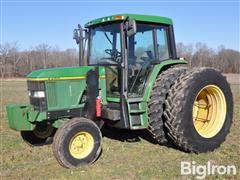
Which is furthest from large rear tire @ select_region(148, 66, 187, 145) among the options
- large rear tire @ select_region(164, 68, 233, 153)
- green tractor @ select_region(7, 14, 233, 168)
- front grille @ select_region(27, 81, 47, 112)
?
front grille @ select_region(27, 81, 47, 112)

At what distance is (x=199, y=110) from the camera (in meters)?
7.00

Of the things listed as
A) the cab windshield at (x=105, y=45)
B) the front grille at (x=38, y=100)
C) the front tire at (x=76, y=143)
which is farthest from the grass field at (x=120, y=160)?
the cab windshield at (x=105, y=45)

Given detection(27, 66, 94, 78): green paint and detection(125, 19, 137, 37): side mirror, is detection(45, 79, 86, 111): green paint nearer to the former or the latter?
detection(27, 66, 94, 78): green paint

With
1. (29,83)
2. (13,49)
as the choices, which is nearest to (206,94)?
(29,83)

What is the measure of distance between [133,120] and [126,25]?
1.74m

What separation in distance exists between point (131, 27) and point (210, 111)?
253 cm

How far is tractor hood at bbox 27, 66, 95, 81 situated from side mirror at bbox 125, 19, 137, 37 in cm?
112

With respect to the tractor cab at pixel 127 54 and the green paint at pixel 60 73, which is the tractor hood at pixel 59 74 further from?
the tractor cab at pixel 127 54

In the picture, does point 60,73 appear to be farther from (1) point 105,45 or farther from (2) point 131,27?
(2) point 131,27

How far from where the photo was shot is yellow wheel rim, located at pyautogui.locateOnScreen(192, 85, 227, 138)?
663cm

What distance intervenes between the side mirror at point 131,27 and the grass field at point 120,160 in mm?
2245

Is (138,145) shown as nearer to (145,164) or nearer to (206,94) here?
(145,164)

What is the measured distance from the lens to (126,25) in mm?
5801

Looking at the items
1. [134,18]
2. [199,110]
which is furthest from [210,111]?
[134,18]
